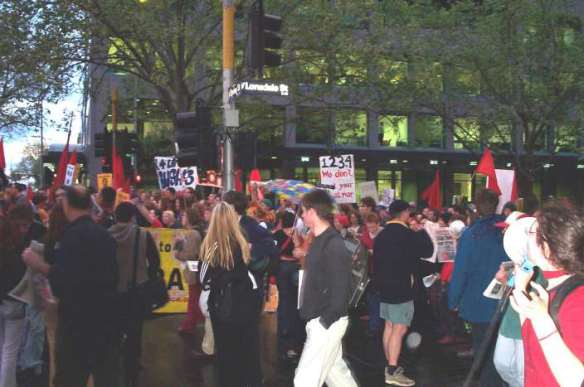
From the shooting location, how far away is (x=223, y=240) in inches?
210

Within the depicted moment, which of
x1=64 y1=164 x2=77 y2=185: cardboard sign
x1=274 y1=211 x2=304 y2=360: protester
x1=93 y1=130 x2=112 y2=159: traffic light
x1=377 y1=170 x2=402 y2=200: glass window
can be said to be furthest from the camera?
x1=377 y1=170 x2=402 y2=200: glass window

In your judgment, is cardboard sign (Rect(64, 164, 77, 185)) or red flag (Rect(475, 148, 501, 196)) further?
cardboard sign (Rect(64, 164, 77, 185))

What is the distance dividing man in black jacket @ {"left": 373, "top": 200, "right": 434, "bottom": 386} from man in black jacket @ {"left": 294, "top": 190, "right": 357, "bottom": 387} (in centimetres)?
185

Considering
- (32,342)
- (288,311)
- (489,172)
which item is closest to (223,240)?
(32,342)

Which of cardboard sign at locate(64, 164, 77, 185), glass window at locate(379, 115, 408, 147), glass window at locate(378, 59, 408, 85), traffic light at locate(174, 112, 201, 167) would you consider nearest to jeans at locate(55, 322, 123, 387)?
traffic light at locate(174, 112, 201, 167)

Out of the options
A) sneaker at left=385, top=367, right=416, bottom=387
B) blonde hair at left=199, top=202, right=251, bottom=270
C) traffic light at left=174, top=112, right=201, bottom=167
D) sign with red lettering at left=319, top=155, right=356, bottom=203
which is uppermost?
traffic light at left=174, top=112, right=201, bottom=167

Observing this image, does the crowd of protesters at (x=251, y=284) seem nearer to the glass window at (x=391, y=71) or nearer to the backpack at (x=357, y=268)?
the backpack at (x=357, y=268)

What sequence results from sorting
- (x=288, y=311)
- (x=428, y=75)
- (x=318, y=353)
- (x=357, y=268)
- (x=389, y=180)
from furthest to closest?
(x=389, y=180), (x=428, y=75), (x=288, y=311), (x=357, y=268), (x=318, y=353)

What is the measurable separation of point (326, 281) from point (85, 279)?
170 centimetres

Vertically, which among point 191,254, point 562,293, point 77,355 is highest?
point 562,293

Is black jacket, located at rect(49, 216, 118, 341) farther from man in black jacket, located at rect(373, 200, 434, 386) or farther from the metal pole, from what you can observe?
the metal pole

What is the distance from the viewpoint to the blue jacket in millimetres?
5703

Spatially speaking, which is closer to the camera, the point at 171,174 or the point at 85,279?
the point at 85,279

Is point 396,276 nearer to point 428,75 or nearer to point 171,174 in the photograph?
point 171,174
